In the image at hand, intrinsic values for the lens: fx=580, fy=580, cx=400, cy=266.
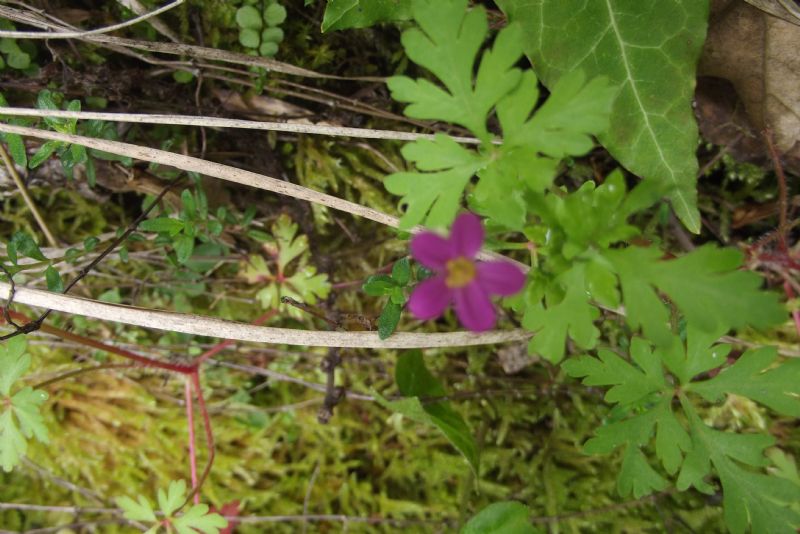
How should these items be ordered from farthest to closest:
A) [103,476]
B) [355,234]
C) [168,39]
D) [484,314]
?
[103,476] < [355,234] < [168,39] < [484,314]

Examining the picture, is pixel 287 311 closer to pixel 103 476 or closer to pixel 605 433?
pixel 103 476

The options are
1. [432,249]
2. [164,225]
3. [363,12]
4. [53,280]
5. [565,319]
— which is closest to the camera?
[432,249]

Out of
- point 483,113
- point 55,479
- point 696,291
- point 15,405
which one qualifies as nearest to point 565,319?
point 696,291

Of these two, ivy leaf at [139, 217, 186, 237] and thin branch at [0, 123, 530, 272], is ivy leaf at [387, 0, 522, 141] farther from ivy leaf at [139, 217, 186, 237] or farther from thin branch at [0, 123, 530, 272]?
ivy leaf at [139, 217, 186, 237]

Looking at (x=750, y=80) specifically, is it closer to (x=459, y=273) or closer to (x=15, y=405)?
(x=459, y=273)

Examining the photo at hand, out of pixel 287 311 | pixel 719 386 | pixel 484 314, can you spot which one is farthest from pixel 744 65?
pixel 287 311

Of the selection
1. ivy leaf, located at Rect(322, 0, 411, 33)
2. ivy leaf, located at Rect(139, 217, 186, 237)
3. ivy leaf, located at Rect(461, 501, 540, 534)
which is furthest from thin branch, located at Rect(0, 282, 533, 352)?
ivy leaf, located at Rect(322, 0, 411, 33)
